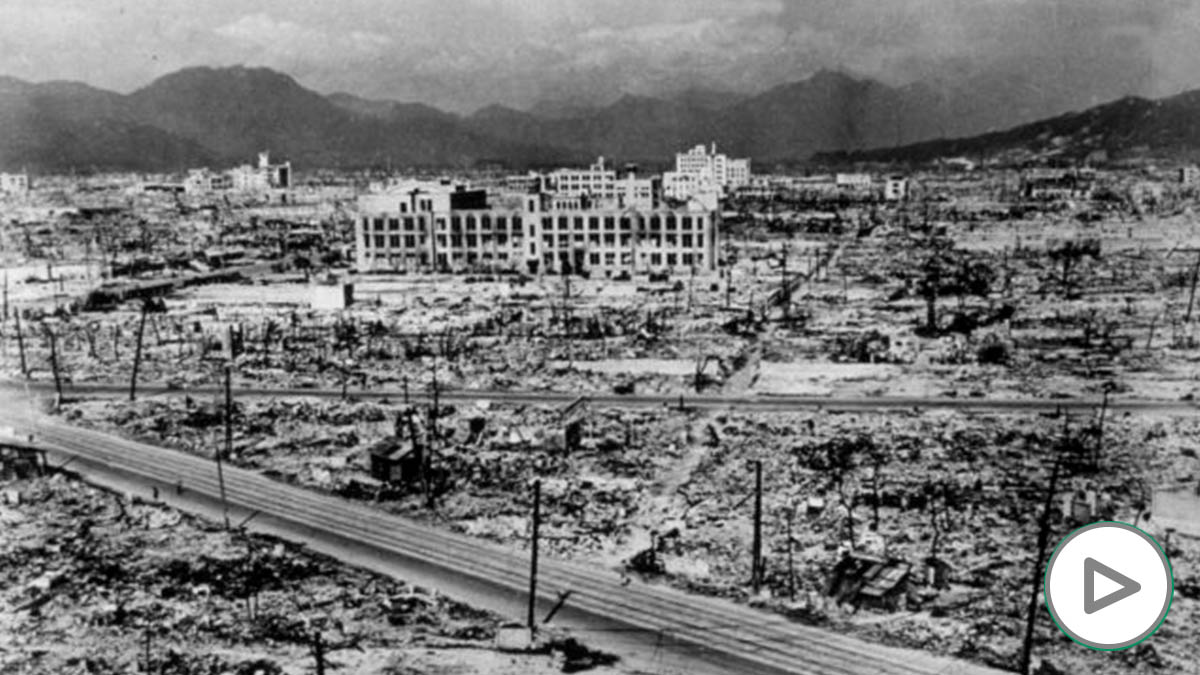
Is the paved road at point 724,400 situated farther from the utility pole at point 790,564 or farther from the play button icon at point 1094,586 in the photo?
the play button icon at point 1094,586

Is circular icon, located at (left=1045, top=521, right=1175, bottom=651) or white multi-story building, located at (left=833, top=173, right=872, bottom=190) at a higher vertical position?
white multi-story building, located at (left=833, top=173, right=872, bottom=190)

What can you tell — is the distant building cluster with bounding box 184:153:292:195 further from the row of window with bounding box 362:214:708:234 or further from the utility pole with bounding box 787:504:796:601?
the utility pole with bounding box 787:504:796:601

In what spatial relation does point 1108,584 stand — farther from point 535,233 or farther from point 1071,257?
point 535,233

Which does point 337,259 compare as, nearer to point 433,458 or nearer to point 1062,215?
point 433,458

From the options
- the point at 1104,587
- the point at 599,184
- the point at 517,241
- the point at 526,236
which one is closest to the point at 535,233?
the point at 526,236

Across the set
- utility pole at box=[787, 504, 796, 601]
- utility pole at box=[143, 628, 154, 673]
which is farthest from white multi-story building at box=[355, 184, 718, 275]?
utility pole at box=[143, 628, 154, 673]
